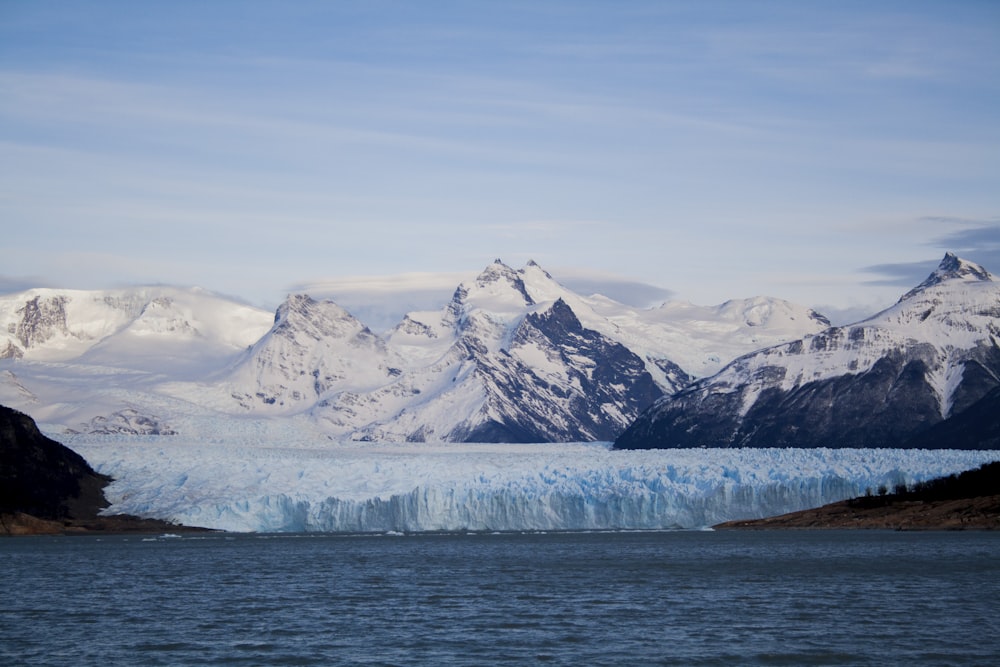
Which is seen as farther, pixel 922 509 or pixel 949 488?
pixel 949 488

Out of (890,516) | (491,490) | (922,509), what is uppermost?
(491,490)

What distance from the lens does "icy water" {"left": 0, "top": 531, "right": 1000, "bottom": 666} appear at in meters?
44.3

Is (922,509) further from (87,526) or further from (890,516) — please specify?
(87,526)

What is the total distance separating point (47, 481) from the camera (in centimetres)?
14112

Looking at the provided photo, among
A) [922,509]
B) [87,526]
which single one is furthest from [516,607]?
[87,526]

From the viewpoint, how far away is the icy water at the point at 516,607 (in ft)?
145

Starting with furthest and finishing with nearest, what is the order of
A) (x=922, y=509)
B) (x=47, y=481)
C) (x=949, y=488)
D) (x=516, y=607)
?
(x=47, y=481)
(x=949, y=488)
(x=922, y=509)
(x=516, y=607)

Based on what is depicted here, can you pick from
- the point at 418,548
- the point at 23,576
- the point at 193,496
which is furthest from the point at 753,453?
the point at 23,576

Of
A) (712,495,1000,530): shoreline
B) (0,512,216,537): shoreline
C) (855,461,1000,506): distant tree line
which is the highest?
Result: (855,461,1000,506): distant tree line

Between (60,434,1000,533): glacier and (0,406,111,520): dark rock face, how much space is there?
2.70 meters

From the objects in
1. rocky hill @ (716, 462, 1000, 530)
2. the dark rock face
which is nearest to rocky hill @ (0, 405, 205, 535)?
the dark rock face

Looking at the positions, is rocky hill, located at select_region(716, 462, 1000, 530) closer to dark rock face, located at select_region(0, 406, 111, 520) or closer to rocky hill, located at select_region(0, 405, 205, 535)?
rocky hill, located at select_region(0, 405, 205, 535)

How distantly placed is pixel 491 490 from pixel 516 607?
246 ft

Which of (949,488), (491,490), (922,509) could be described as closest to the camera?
(922,509)
